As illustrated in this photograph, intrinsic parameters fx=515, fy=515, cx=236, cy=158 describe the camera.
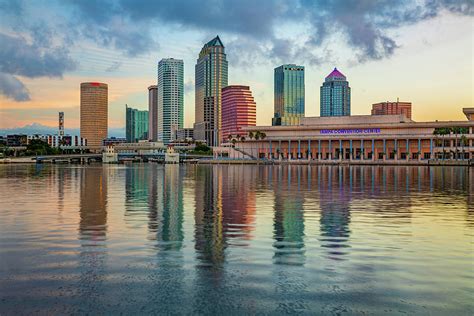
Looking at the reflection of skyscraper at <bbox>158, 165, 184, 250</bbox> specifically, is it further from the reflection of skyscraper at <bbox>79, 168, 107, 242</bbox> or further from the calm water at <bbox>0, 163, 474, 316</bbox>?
the reflection of skyscraper at <bbox>79, 168, 107, 242</bbox>

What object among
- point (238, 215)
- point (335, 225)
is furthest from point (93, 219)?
point (335, 225)

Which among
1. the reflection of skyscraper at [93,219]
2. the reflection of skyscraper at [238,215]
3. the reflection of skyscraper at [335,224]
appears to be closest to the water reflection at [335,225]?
the reflection of skyscraper at [335,224]

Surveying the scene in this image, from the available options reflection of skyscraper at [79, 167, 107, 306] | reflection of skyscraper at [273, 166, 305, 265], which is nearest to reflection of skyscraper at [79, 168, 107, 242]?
reflection of skyscraper at [79, 167, 107, 306]

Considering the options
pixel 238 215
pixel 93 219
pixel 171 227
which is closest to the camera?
pixel 171 227

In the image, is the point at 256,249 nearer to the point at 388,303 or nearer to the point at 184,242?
the point at 184,242

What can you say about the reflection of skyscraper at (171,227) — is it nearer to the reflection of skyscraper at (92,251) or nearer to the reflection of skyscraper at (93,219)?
the reflection of skyscraper at (92,251)

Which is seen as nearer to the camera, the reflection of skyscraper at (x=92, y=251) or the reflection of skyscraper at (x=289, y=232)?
the reflection of skyscraper at (x=92, y=251)

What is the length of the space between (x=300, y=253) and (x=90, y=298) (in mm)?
8906

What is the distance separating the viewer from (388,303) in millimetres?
13828

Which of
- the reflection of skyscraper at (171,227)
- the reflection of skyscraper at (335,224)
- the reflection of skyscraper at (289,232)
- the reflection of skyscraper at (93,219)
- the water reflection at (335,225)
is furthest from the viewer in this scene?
the reflection of skyscraper at (93,219)

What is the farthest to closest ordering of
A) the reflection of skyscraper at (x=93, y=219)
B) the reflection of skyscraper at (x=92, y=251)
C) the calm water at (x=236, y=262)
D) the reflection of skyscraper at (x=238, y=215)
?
the reflection of skyscraper at (x=238, y=215)
the reflection of skyscraper at (x=93, y=219)
the reflection of skyscraper at (x=92, y=251)
the calm water at (x=236, y=262)

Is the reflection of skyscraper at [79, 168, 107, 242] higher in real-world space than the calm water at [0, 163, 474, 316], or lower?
higher

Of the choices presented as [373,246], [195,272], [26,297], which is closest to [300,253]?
[373,246]

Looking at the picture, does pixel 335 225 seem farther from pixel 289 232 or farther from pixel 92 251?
pixel 92 251
